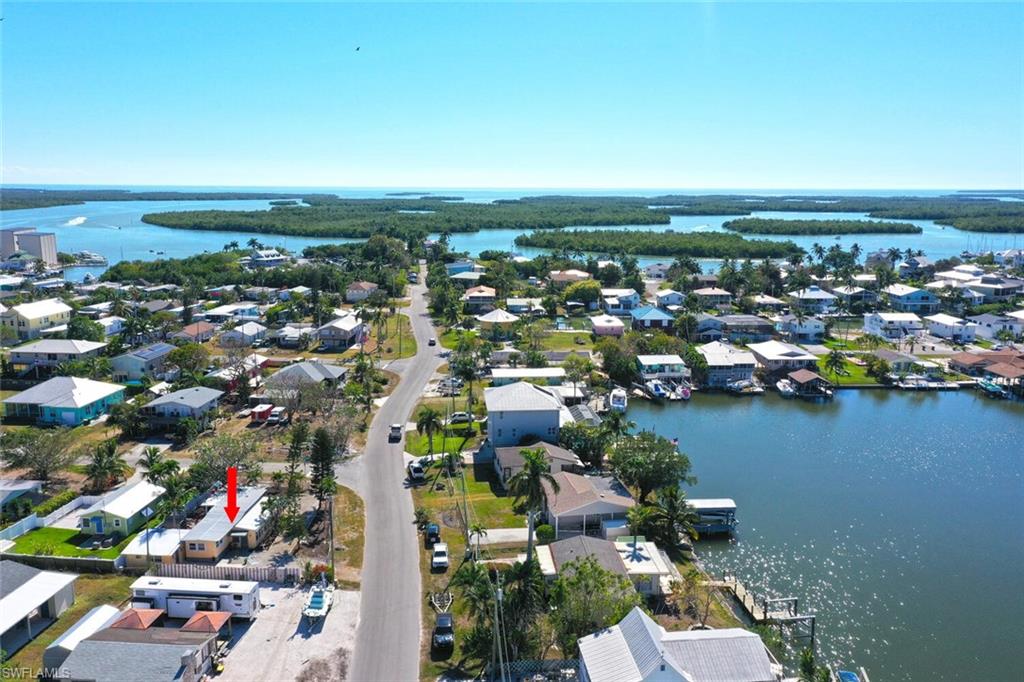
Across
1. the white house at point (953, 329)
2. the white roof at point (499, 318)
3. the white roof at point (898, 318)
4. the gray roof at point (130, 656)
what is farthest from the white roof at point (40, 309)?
the white house at point (953, 329)

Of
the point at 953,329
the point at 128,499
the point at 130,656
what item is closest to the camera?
the point at 130,656

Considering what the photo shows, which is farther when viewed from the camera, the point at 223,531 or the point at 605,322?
the point at 605,322

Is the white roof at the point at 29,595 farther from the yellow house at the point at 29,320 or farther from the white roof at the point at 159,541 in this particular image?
the yellow house at the point at 29,320

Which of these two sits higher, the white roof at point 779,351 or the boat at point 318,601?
the white roof at point 779,351

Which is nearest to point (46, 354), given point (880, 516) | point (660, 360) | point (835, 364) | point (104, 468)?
point (104, 468)

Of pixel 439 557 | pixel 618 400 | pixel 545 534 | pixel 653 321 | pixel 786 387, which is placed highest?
pixel 653 321

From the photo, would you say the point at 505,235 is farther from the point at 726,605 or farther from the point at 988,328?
the point at 726,605

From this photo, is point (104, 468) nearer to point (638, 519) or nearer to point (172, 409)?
point (172, 409)
